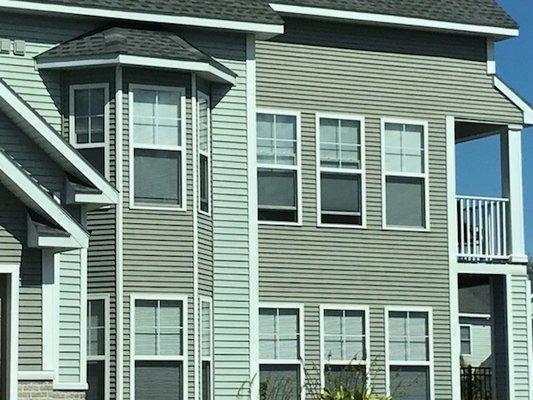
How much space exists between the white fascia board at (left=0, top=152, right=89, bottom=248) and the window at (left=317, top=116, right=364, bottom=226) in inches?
297

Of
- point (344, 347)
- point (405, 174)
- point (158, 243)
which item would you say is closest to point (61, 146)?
point (158, 243)

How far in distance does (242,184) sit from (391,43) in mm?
4543

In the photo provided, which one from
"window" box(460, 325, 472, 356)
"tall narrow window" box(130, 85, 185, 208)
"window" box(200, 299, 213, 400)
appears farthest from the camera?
"window" box(460, 325, 472, 356)

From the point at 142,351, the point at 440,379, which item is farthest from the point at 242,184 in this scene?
the point at 440,379

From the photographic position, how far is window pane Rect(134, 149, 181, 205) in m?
24.7

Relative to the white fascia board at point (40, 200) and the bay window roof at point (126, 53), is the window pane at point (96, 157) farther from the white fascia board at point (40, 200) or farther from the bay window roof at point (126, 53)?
the white fascia board at point (40, 200)

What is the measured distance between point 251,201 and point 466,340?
119 ft

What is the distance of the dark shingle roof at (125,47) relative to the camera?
24.3 meters

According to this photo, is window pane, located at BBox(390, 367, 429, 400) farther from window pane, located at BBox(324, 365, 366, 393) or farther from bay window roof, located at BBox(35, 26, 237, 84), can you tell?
Result: bay window roof, located at BBox(35, 26, 237, 84)

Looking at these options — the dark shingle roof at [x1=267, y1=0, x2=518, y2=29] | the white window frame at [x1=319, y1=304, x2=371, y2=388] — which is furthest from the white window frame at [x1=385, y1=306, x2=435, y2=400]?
the dark shingle roof at [x1=267, y1=0, x2=518, y2=29]

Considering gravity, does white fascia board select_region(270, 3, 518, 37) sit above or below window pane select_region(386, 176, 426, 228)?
above

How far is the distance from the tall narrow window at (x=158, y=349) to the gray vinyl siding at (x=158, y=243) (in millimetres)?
174

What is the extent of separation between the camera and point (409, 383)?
28062 millimetres

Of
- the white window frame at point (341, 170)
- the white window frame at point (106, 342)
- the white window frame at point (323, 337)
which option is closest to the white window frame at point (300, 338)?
the white window frame at point (323, 337)
